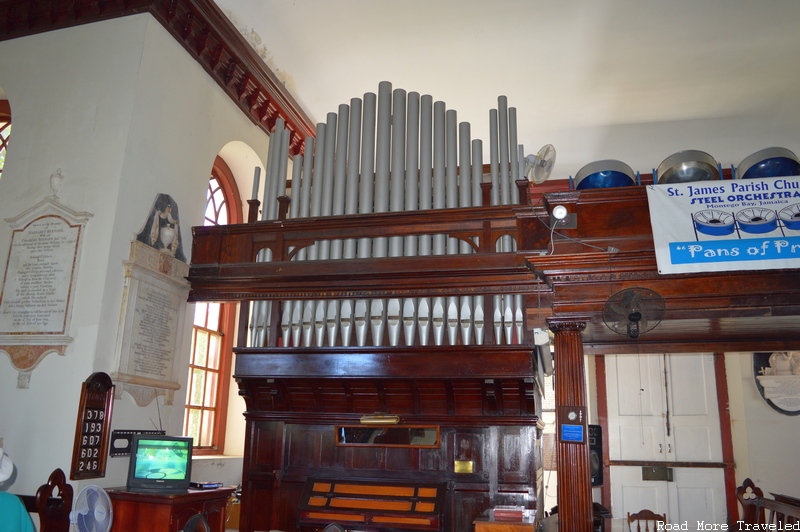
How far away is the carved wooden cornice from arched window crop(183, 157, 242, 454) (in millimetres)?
1155

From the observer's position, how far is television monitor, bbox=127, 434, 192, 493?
5699mm

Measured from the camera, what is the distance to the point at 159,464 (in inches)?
228

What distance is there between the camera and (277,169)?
7.72 meters

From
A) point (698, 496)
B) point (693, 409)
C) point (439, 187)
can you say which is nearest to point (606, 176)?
point (439, 187)

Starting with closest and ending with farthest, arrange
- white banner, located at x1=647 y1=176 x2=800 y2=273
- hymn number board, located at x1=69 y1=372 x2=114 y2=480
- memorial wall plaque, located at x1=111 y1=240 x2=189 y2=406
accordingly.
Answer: white banner, located at x1=647 y1=176 x2=800 y2=273 → hymn number board, located at x1=69 y1=372 x2=114 y2=480 → memorial wall plaque, located at x1=111 y1=240 x2=189 y2=406

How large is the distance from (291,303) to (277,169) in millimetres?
1627

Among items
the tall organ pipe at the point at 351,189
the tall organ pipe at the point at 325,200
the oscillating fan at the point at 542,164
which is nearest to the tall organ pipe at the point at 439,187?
the tall organ pipe at the point at 351,189

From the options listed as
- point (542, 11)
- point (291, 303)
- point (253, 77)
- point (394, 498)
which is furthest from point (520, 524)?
point (253, 77)

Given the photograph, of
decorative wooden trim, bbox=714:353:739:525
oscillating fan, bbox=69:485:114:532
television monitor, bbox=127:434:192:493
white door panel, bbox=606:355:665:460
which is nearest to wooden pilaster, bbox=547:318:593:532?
television monitor, bbox=127:434:192:493

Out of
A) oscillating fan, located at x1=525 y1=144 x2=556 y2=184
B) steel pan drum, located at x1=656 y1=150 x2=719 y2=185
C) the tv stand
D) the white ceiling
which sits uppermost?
the white ceiling

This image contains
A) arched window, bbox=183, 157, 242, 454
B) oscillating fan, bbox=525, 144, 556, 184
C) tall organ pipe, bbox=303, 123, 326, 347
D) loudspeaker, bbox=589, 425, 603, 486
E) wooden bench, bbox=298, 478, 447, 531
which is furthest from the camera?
arched window, bbox=183, 157, 242, 454

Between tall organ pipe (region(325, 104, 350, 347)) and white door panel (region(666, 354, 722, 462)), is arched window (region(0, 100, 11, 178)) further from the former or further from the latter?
white door panel (region(666, 354, 722, 462))

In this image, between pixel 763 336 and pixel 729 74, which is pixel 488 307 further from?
pixel 729 74

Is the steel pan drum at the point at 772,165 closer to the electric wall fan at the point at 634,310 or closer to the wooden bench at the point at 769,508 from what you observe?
the electric wall fan at the point at 634,310
